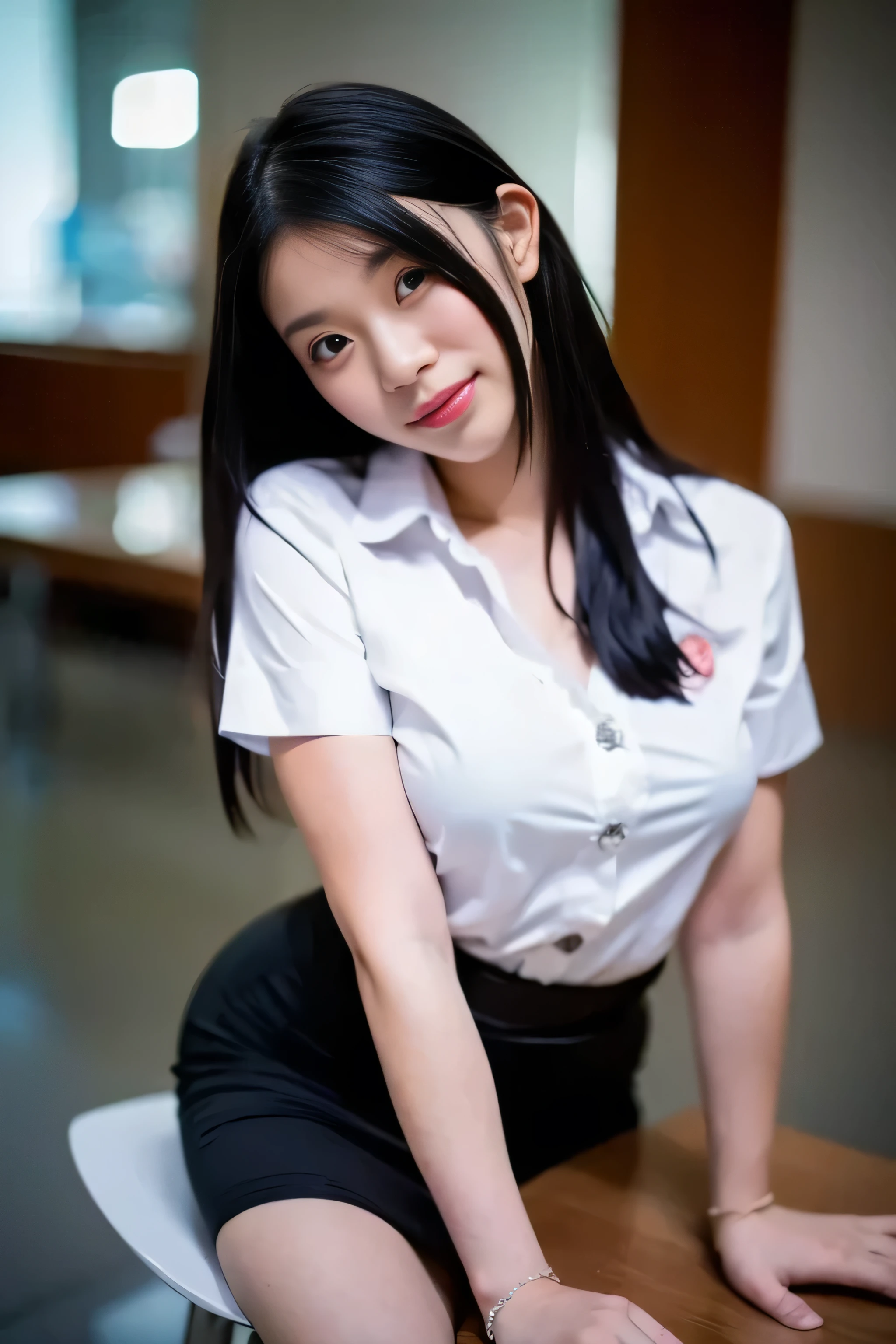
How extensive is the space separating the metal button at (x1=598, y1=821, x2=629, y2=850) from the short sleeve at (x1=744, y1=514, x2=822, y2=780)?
114mm

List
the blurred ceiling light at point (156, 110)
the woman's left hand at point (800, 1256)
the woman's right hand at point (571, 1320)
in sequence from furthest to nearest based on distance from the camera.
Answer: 1. the blurred ceiling light at point (156, 110)
2. the woman's left hand at point (800, 1256)
3. the woman's right hand at point (571, 1320)

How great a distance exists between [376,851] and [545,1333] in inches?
9.9

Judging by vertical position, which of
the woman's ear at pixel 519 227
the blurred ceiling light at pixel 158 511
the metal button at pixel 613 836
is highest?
the woman's ear at pixel 519 227

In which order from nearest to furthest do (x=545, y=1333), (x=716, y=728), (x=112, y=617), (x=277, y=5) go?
(x=545, y=1333) → (x=716, y=728) → (x=277, y=5) → (x=112, y=617)

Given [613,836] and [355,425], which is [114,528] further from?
[613,836]

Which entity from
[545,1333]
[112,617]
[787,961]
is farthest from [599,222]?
[112,617]

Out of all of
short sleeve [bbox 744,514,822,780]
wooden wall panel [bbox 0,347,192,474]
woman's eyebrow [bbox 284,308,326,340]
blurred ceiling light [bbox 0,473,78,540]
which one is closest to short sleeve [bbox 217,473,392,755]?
woman's eyebrow [bbox 284,308,326,340]

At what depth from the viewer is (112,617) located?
51.7 inches

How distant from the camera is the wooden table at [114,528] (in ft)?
3.65

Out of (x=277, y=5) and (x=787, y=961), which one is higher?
(x=277, y=5)

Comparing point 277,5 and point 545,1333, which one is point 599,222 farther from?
point 545,1333

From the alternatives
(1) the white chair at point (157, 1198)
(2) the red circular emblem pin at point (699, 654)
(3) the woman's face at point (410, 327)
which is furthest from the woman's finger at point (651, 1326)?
(3) the woman's face at point (410, 327)

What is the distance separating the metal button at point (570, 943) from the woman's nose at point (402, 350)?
341 mm

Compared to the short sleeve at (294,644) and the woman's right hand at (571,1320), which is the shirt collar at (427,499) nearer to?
the short sleeve at (294,644)
